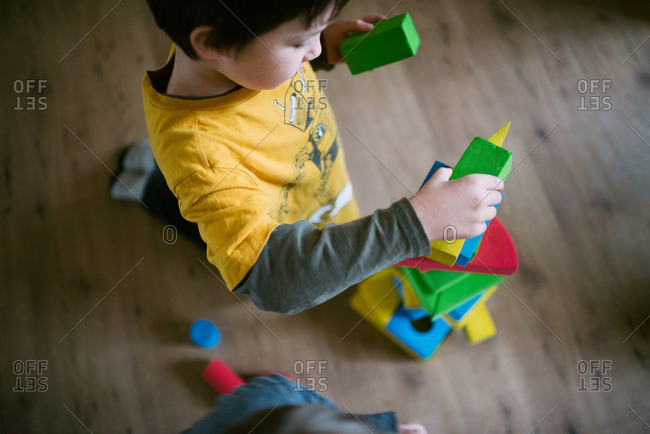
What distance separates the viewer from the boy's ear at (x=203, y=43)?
51cm

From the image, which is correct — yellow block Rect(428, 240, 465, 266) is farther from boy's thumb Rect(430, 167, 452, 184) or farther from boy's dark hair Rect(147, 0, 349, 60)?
boy's dark hair Rect(147, 0, 349, 60)

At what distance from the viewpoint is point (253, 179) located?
2.06ft

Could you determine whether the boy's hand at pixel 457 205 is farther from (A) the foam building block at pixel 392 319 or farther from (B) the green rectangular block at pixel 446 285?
(A) the foam building block at pixel 392 319

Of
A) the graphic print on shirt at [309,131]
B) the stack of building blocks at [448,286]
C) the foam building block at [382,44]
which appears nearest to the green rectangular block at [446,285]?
the stack of building blocks at [448,286]

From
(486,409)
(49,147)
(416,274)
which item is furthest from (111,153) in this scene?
(486,409)

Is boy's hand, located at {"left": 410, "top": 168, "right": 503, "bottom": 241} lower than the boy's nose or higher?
lower

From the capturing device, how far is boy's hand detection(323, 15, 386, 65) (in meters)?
0.70

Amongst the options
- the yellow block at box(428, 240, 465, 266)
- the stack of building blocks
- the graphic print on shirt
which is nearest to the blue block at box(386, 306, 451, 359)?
the stack of building blocks

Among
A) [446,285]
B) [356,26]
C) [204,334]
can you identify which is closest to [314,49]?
[356,26]

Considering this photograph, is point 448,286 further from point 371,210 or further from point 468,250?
point 371,210

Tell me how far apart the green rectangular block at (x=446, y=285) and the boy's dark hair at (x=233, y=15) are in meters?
0.41

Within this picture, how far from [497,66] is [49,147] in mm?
1156

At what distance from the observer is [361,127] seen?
115 cm

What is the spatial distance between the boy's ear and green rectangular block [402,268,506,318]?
435 mm
